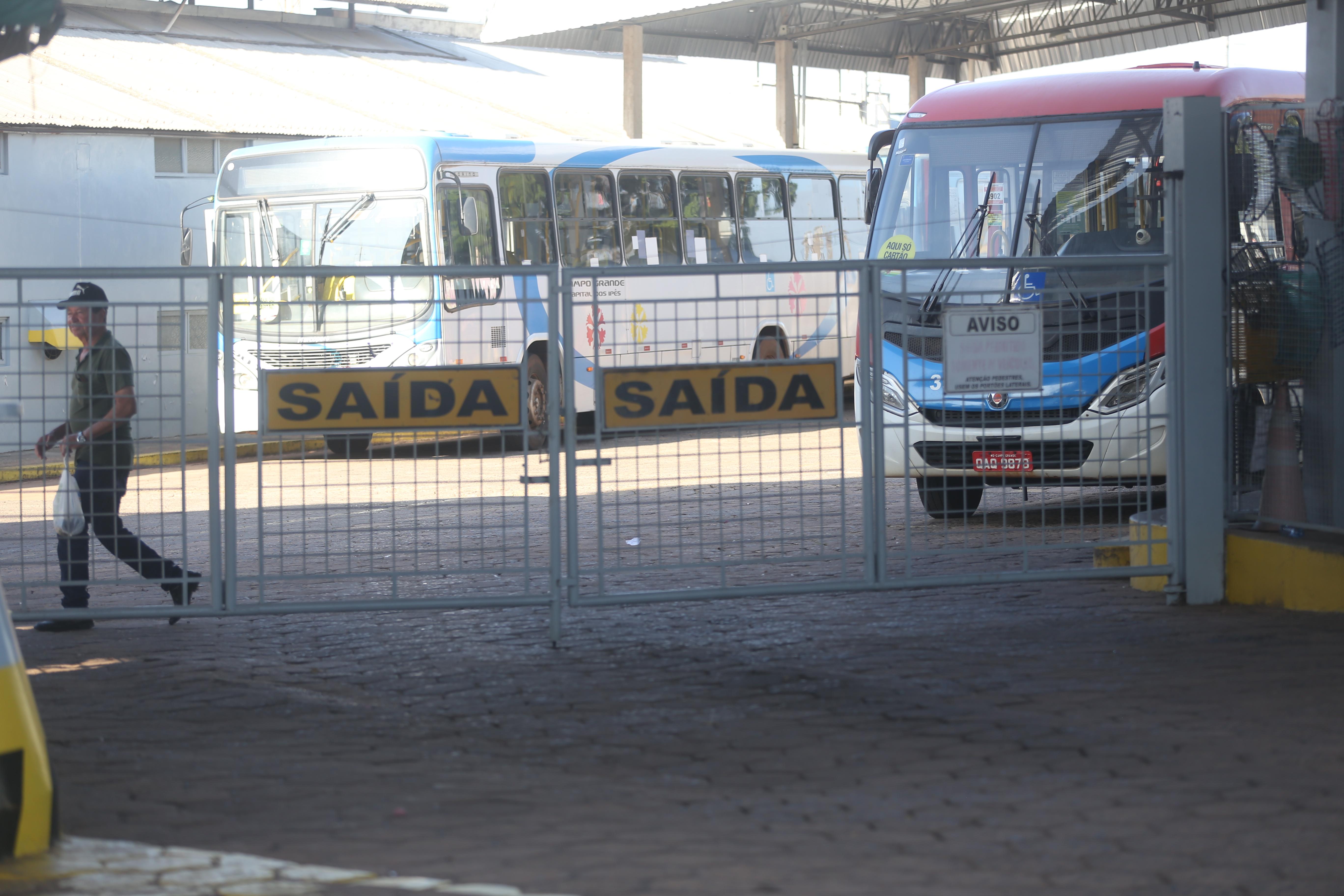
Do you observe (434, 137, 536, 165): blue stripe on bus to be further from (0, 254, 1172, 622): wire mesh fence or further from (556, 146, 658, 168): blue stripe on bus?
(0, 254, 1172, 622): wire mesh fence

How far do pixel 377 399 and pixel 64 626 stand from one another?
236 centimetres

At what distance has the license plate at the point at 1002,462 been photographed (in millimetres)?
7617

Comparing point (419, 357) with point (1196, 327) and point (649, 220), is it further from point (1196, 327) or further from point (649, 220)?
point (649, 220)

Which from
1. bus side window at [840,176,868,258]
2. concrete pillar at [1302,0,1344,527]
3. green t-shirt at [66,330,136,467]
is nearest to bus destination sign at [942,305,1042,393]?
concrete pillar at [1302,0,1344,527]

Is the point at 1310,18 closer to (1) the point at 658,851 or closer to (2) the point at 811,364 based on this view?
(2) the point at 811,364

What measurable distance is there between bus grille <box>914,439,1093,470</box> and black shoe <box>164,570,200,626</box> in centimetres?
336

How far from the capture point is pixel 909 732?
18.0 ft

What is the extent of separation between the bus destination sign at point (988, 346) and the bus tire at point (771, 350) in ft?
2.51

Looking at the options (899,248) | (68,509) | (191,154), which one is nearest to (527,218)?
(899,248)

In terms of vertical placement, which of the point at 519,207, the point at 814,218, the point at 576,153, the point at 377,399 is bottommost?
the point at 377,399

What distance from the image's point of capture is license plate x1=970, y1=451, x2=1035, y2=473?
300 inches

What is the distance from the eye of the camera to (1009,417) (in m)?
7.59

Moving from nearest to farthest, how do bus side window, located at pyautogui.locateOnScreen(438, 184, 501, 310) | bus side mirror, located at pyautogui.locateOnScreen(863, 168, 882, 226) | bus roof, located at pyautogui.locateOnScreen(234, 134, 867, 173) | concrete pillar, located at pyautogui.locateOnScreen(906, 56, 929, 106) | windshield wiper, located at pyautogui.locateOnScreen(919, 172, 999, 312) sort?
1. windshield wiper, located at pyautogui.locateOnScreen(919, 172, 999, 312)
2. bus side mirror, located at pyautogui.locateOnScreen(863, 168, 882, 226)
3. bus side window, located at pyautogui.locateOnScreen(438, 184, 501, 310)
4. bus roof, located at pyautogui.locateOnScreen(234, 134, 867, 173)
5. concrete pillar, located at pyautogui.locateOnScreen(906, 56, 929, 106)

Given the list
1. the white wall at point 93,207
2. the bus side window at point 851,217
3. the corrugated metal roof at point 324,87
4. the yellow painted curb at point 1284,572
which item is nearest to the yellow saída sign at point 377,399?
the yellow painted curb at point 1284,572
